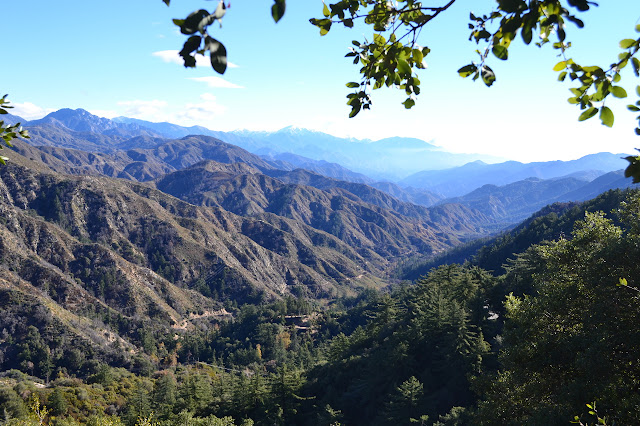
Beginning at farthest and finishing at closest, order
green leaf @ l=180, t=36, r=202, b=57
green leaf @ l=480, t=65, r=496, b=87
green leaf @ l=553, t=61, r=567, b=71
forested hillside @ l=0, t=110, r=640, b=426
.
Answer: forested hillside @ l=0, t=110, r=640, b=426
green leaf @ l=480, t=65, r=496, b=87
green leaf @ l=553, t=61, r=567, b=71
green leaf @ l=180, t=36, r=202, b=57

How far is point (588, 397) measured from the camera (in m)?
9.85

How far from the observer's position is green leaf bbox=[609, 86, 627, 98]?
2.53m

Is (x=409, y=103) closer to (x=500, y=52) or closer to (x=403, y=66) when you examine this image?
(x=403, y=66)

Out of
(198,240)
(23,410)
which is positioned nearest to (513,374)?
(23,410)

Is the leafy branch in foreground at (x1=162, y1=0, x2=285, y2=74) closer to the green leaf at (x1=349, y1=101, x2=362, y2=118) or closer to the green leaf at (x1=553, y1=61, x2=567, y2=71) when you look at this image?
the green leaf at (x1=349, y1=101, x2=362, y2=118)

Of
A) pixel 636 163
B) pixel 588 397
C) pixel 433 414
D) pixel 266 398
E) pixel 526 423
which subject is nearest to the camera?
pixel 636 163

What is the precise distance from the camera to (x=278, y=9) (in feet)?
6.29

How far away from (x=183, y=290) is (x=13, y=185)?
91.5 m

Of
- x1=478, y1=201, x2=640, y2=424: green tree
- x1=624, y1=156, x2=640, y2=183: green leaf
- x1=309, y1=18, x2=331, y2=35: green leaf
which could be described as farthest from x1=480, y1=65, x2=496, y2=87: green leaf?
x1=478, y1=201, x2=640, y2=424: green tree

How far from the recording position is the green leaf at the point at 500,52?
2752mm

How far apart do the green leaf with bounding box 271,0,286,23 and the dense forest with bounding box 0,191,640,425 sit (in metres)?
5.06

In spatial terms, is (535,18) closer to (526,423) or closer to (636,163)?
(636,163)

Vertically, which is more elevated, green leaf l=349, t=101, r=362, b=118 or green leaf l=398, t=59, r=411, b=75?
green leaf l=398, t=59, r=411, b=75

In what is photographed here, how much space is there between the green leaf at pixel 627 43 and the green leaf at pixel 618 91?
31cm
